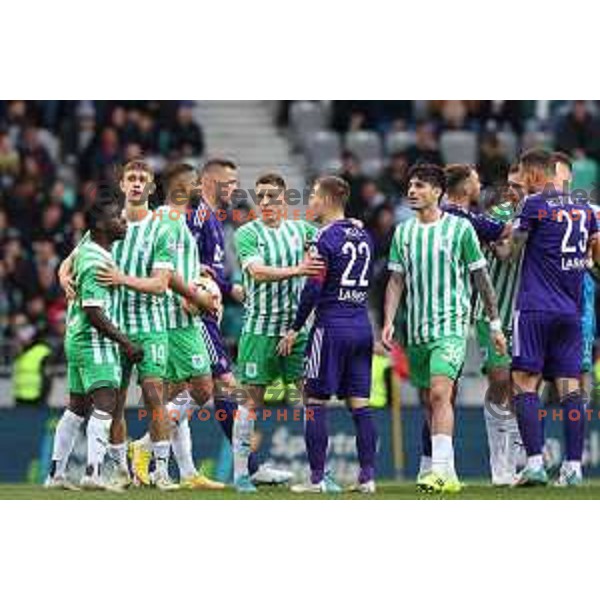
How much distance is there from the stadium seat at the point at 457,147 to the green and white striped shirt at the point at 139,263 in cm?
1219

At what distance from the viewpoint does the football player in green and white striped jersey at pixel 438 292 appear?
54.9 ft

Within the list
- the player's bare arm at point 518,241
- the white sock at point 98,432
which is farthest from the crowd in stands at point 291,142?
the white sock at point 98,432

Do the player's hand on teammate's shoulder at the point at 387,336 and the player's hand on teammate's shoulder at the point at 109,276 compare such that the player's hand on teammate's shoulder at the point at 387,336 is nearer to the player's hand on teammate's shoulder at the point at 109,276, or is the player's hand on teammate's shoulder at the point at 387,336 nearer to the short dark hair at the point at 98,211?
the player's hand on teammate's shoulder at the point at 109,276

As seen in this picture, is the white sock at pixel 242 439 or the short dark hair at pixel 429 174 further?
the white sock at pixel 242 439

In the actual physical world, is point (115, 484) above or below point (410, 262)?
below

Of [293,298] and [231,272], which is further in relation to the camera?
[231,272]

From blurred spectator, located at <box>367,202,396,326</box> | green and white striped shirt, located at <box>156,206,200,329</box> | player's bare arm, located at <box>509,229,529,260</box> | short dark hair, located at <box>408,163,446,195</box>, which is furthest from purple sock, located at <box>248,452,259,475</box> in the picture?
blurred spectator, located at <box>367,202,396,326</box>

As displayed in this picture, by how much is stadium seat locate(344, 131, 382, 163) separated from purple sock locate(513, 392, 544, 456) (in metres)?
12.5

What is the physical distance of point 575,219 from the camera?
17.2 m

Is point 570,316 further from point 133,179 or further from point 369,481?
point 133,179

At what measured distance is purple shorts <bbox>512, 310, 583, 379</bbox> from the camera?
1723 centimetres

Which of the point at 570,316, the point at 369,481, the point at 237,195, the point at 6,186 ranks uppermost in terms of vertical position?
the point at 6,186

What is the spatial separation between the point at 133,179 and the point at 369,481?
9.20ft

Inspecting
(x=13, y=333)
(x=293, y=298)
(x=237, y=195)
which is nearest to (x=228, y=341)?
(x=13, y=333)
